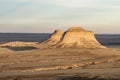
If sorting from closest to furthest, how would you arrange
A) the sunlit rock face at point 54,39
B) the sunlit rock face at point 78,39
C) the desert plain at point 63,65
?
the desert plain at point 63,65 < the sunlit rock face at point 78,39 < the sunlit rock face at point 54,39

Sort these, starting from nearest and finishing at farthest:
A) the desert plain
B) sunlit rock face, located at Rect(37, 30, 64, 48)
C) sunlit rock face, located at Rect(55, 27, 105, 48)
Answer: the desert plain → sunlit rock face, located at Rect(55, 27, 105, 48) → sunlit rock face, located at Rect(37, 30, 64, 48)

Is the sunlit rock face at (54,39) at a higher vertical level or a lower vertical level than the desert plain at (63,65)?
higher

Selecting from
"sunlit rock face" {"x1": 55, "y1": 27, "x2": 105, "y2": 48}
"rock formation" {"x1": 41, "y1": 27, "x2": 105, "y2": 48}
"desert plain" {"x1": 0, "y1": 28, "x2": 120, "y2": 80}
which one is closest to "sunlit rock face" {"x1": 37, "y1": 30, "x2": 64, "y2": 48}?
"desert plain" {"x1": 0, "y1": 28, "x2": 120, "y2": 80}

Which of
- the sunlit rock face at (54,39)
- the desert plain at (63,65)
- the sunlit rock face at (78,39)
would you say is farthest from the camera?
the sunlit rock face at (54,39)

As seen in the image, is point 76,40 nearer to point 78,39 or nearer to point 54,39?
point 78,39

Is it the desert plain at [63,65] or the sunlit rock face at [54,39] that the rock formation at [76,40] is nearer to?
the desert plain at [63,65]

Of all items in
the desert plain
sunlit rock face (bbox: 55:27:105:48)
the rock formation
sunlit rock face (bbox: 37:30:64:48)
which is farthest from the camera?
sunlit rock face (bbox: 37:30:64:48)

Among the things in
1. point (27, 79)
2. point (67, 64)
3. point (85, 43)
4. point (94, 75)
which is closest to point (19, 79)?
point (27, 79)

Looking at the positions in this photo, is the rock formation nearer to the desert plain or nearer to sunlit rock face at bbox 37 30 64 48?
the desert plain

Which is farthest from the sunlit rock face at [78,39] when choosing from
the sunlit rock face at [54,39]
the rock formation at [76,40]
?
the sunlit rock face at [54,39]

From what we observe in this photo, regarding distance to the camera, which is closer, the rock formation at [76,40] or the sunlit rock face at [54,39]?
the rock formation at [76,40]
